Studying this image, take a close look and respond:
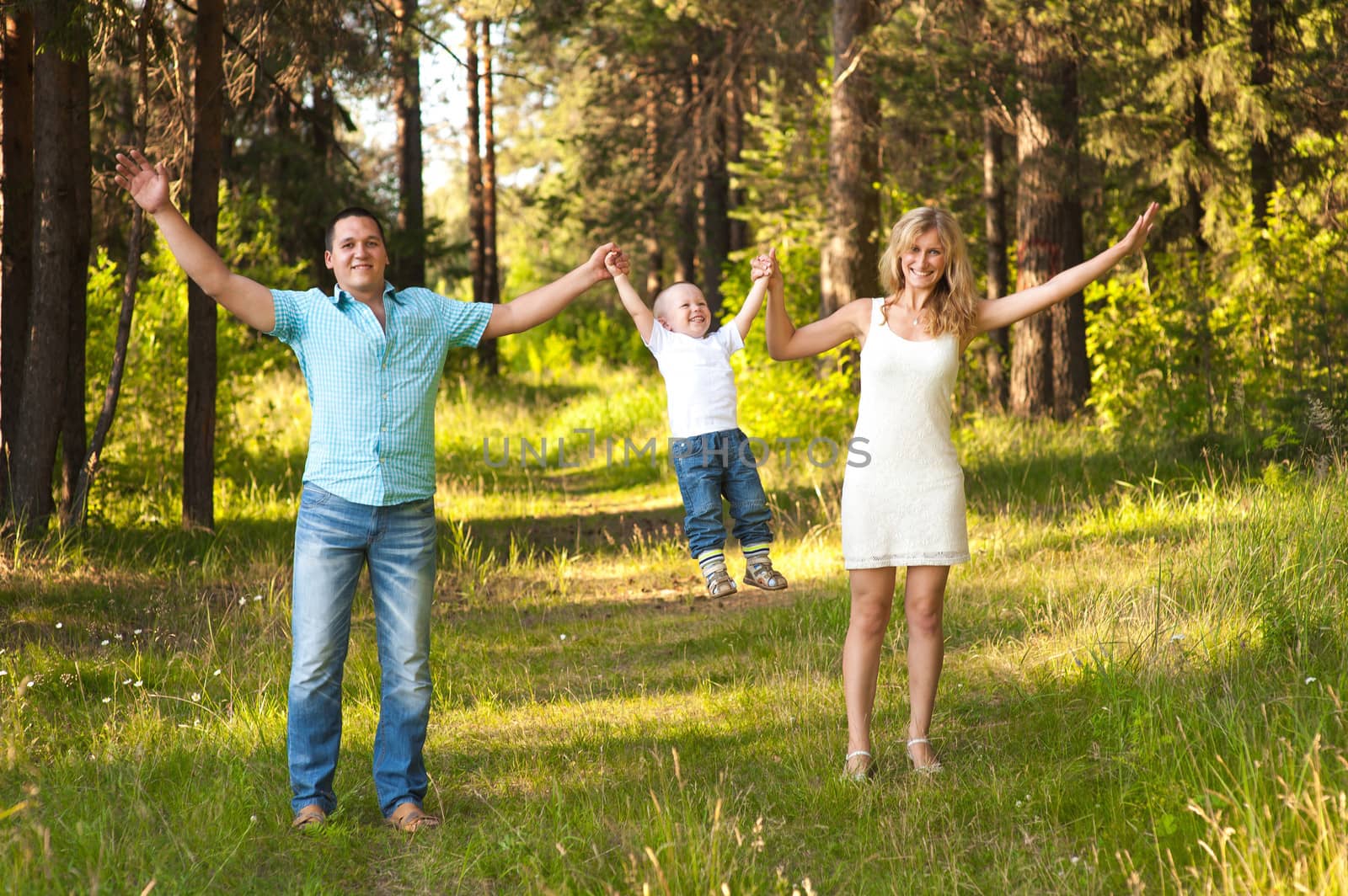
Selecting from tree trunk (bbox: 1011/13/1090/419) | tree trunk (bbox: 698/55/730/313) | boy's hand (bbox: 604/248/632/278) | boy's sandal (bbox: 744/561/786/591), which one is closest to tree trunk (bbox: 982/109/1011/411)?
tree trunk (bbox: 1011/13/1090/419)

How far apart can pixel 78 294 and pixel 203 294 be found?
3.29ft

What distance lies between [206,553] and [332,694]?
548cm

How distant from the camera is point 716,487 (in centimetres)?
652

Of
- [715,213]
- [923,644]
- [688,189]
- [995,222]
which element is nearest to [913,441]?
[923,644]

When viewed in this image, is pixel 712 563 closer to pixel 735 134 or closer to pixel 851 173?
pixel 851 173

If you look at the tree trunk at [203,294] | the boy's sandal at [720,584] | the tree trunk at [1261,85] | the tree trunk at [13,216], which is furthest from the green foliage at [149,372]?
the tree trunk at [1261,85]

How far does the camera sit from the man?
4602 mm

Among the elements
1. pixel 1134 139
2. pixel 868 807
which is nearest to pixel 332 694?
pixel 868 807

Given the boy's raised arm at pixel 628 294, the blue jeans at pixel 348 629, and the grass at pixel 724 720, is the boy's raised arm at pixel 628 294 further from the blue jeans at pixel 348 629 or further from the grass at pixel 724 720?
the grass at pixel 724 720

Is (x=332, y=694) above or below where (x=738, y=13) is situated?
below

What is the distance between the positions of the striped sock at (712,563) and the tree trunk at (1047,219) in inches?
392

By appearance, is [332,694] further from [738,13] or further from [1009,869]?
[738,13]

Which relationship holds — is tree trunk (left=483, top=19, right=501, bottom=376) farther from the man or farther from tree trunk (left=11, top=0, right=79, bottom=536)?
the man

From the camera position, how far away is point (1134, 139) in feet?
52.9
